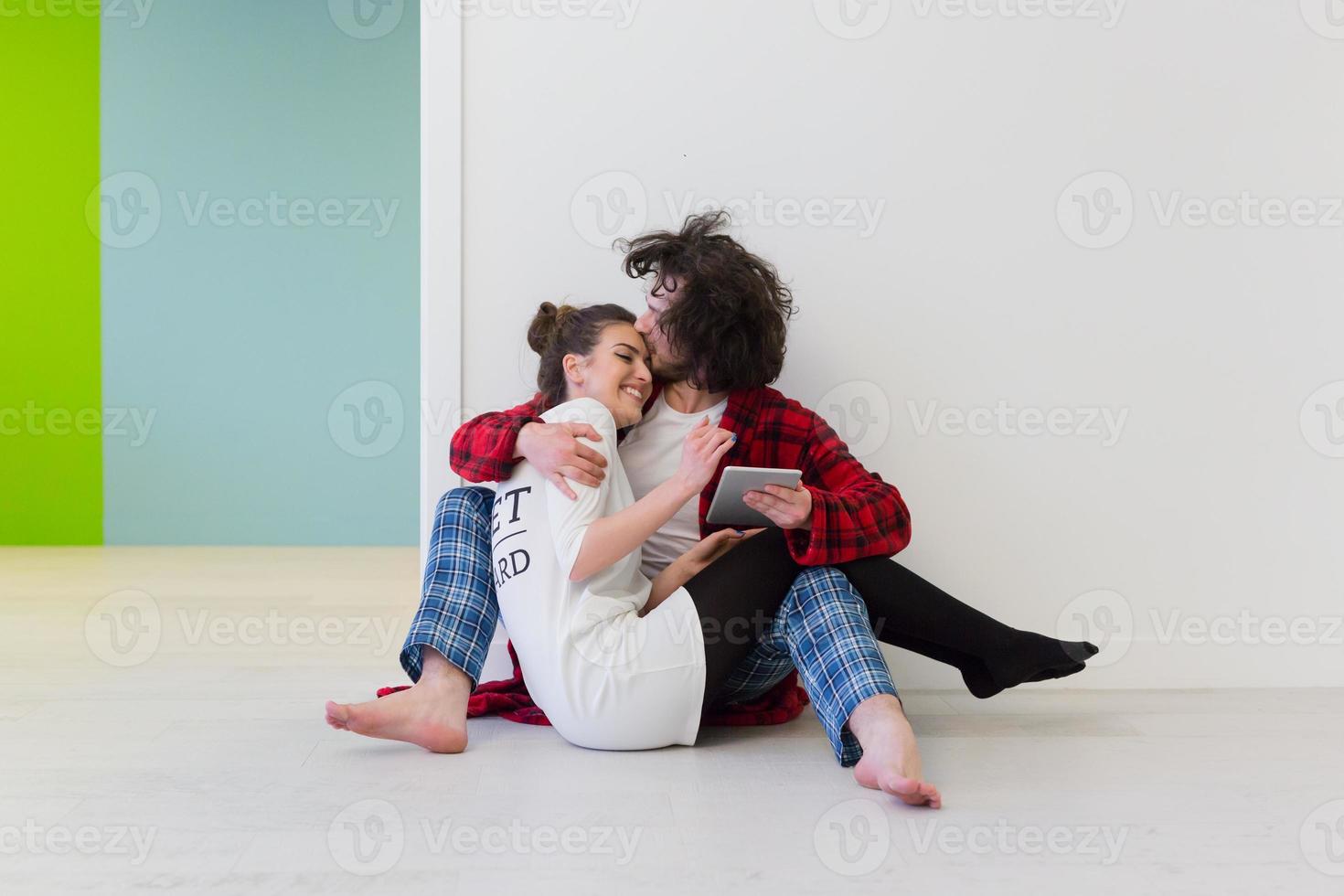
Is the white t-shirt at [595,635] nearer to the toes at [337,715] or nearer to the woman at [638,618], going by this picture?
the woman at [638,618]

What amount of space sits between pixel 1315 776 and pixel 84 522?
4.17 m

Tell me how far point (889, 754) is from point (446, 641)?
2.18ft

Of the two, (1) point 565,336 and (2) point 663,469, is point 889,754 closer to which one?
(2) point 663,469

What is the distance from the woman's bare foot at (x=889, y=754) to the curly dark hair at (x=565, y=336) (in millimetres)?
701

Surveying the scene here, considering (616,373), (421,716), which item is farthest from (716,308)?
(421,716)

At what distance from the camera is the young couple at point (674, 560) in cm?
152

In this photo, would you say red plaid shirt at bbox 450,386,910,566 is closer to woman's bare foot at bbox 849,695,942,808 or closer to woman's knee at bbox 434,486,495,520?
woman's knee at bbox 434,486,495,520

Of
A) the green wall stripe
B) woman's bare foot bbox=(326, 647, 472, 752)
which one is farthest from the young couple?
the green wall stripe

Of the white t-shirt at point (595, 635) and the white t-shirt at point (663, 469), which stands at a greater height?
the white t-shirt at point (663, 469)

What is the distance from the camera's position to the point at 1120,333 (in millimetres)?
2104

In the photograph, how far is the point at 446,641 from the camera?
1627 millimetres

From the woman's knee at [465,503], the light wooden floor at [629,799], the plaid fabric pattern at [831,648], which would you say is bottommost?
the light wooden floor at [629,799]

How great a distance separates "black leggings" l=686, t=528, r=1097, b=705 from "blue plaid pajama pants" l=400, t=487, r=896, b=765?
0.03m

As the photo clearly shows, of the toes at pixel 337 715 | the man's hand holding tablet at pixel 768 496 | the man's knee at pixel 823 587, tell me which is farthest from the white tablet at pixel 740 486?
the toes at pixel 337 715
